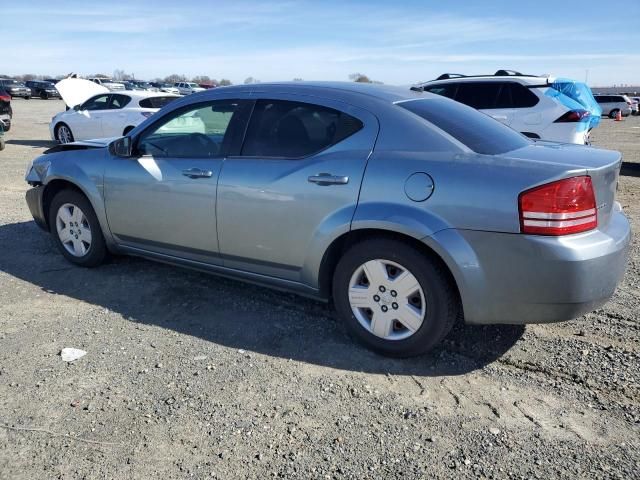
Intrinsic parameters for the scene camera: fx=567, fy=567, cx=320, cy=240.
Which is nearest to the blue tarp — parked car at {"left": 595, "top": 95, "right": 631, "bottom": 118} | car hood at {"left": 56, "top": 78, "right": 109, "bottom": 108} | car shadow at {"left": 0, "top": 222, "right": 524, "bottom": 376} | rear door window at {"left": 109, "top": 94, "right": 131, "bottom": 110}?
car shadow at {"left": 0, "top": 222, "right": 524, "bottom": 376}

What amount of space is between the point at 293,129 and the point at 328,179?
53 centimetres

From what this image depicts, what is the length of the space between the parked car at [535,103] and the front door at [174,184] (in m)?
5.69

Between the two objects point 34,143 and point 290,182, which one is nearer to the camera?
point 290,182

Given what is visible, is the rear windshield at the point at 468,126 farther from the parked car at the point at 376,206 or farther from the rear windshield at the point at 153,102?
the rear windshield at the point at 153,102

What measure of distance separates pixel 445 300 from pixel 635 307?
6.04ft

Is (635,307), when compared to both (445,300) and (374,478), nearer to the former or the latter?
(445,300)

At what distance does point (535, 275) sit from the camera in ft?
9.76

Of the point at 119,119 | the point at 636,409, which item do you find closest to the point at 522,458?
the point at 636,409

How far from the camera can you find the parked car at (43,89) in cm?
4584

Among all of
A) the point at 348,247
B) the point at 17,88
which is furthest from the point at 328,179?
the point at 17,88

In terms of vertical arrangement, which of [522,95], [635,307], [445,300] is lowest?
[635,307]

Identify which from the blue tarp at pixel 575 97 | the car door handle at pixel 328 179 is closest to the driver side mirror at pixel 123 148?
the car door handle at pixel 328 179

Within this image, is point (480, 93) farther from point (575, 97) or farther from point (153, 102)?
point (153, 102)

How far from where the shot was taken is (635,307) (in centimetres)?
414
